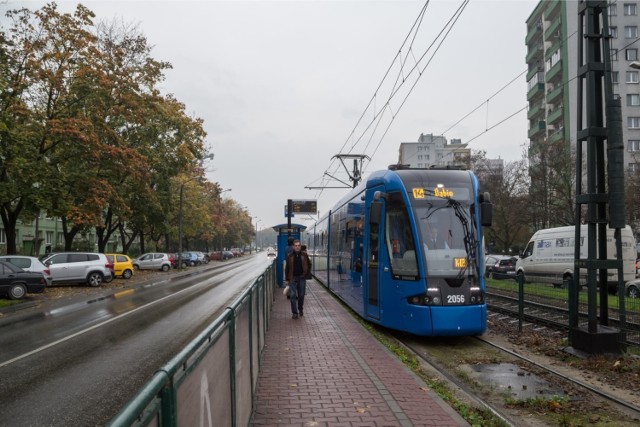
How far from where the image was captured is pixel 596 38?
29.7ft

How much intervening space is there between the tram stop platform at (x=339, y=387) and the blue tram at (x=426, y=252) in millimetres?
1019

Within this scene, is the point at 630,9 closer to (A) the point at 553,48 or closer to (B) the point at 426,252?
(A) the point at 553,48

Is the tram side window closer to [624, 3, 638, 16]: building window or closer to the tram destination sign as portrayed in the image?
the tram destination sign

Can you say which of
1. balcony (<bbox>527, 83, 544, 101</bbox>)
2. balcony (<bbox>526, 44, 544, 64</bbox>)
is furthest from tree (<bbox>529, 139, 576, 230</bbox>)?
balcony (<bbox>526, 44, 544, 64</bbox>)

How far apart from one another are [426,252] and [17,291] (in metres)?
15.3

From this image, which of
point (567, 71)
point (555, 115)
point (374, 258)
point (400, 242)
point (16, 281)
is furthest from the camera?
point (555, 115)

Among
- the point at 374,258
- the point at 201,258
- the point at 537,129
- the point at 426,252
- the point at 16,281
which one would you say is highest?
the point at 537,129

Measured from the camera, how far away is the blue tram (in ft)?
31.3

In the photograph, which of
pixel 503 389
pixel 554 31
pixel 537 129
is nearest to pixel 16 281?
pixel 503 389

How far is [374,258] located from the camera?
1109 cm

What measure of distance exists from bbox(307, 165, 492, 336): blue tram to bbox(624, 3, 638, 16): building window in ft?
189

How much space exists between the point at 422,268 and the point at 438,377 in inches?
105

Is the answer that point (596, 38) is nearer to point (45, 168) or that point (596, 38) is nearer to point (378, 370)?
point (378, 370)

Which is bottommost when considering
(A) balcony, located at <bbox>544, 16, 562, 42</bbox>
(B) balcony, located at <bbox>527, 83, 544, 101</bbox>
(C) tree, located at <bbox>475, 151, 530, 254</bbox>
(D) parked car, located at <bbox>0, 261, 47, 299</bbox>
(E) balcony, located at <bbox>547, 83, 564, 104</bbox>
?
(D) parked car, located at <bbox>0, 261, 47, 299</bbox>
